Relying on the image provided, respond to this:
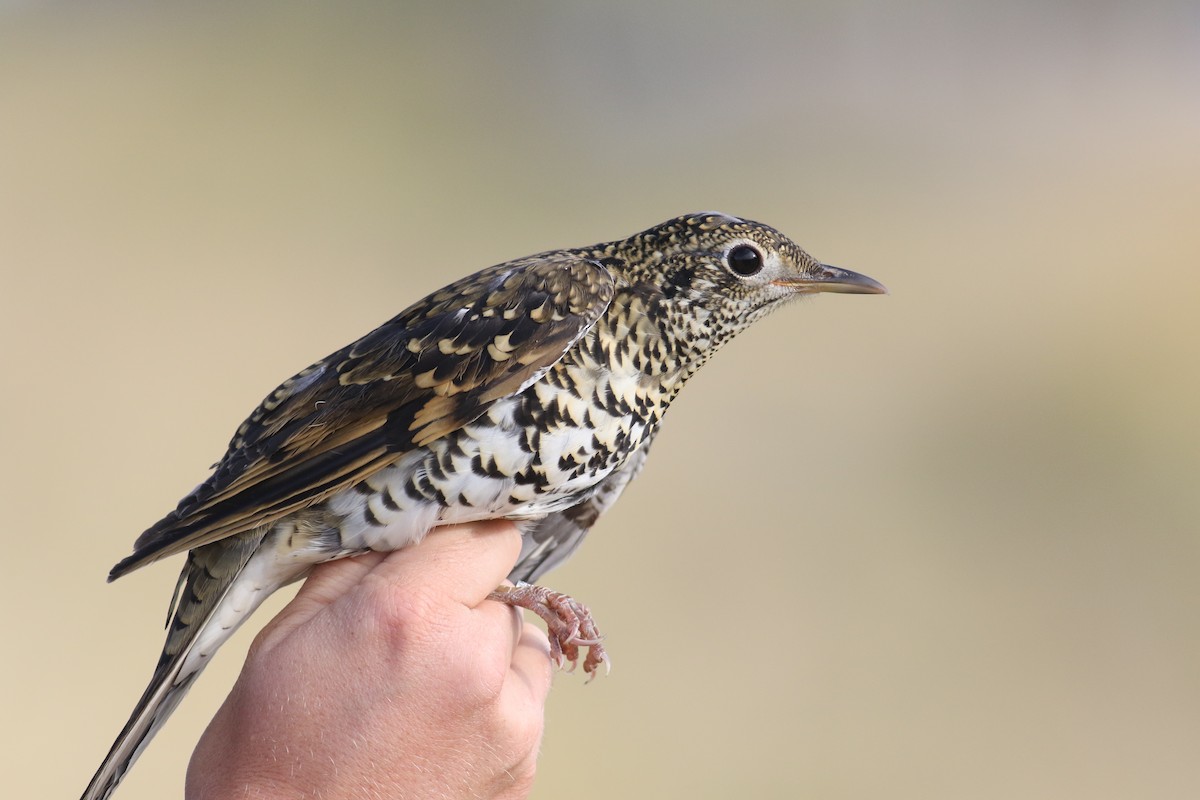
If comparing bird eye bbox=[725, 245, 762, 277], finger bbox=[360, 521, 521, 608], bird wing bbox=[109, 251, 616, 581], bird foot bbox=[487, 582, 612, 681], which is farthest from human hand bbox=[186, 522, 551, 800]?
bird eye bbox=[725, 245, 762, 277]

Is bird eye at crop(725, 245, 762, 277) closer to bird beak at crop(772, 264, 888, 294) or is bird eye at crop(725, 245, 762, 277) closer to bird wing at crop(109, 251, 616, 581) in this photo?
bird beak at crop(772, 264, 888, 294)

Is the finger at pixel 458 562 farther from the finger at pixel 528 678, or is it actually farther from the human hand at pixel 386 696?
the finger at pixel 528 678

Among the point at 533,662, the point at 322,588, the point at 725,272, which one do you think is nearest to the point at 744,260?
the point at 725,272

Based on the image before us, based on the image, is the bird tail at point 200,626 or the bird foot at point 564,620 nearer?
the bird tail at point 200,626

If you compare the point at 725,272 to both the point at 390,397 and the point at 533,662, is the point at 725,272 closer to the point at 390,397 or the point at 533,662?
the point at 390,397

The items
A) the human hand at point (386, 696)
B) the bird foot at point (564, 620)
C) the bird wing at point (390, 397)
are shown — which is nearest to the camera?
the human hand at point (386, 696)

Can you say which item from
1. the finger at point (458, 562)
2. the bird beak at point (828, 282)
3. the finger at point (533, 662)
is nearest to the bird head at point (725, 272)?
the bird beak at point (828, 282)

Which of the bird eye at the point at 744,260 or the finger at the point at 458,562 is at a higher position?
the bird eye at the point at 744,260
